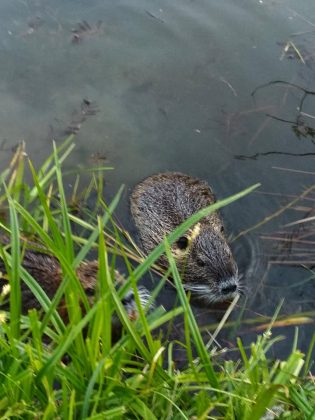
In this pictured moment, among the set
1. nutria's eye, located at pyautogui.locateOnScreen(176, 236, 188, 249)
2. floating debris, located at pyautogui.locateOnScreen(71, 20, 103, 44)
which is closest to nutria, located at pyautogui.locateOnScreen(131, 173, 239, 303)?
nutria's eye, located at pyautogui.locateOnScreen(176, 236, 188, 249)

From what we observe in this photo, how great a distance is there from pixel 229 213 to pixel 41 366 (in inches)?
89.5

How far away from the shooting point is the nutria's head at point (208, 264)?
384cm

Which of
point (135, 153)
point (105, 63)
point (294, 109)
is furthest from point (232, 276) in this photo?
point (105, 63)

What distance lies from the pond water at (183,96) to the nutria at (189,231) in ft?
0.42

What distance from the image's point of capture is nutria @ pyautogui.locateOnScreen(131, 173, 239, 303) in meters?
3.88

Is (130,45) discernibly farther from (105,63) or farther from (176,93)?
(176,93)

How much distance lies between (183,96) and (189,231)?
1.25 metres

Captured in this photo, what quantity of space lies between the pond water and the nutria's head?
131mm

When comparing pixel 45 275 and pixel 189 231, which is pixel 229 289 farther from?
pixel 45 275

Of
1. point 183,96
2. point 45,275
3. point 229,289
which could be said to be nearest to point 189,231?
point 229,289

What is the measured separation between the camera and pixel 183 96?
16.2 feet

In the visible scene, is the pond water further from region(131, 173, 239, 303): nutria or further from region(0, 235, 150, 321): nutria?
region(0, 235, 150, 321): nutria

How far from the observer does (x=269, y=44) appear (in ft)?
17.4

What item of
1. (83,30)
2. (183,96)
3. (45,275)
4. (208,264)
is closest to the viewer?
(45,275)
